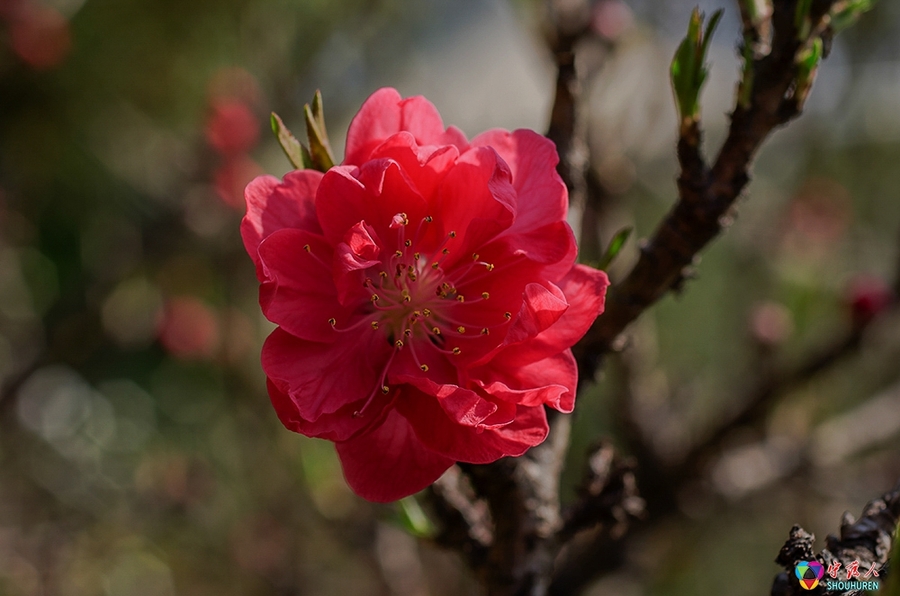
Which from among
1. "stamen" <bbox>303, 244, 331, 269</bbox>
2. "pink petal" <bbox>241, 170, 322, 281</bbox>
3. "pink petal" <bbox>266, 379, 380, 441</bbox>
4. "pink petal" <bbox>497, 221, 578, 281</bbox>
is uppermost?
"pink petal" <bbox>497, 221, 578, 281</bbox>

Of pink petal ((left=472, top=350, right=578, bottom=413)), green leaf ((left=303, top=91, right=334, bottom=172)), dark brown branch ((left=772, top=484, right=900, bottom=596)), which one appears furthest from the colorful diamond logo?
green leaf ((left=303, top=91, right=334, bottom=172))

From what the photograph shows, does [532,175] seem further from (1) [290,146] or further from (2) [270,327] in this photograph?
(2) [270,327]

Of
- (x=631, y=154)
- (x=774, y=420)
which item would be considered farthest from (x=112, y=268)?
(x=774, y=420)

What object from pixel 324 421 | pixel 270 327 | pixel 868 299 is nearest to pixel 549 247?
pixel 324 421

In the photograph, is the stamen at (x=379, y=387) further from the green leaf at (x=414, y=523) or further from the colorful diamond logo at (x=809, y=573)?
the colorful diamond logo at (x=809, y=573)

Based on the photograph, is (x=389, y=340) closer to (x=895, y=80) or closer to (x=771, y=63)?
(x=771, y=63)

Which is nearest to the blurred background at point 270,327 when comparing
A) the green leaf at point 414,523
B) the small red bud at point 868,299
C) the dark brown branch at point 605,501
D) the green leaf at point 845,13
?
the small red bud at point 868,299

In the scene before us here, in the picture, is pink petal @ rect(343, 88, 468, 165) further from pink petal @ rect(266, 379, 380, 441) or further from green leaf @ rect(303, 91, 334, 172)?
pink petal @ rect(266, 379, 380, 441)
